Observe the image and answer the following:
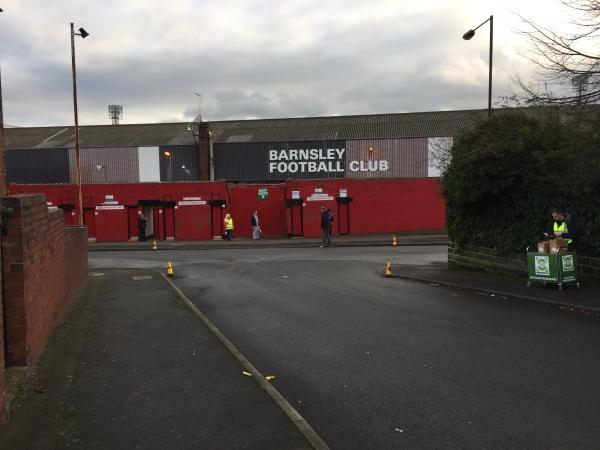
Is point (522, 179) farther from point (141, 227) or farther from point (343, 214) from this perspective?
point (141, 227)

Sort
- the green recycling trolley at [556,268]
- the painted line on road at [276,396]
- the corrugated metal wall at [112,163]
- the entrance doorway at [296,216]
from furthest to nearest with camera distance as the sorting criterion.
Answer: the corrugated metal wall at [112,163] → the entrance doorway at [296,216] → the green recycling trolley at [556,268] → the painted line on road at [276,396]

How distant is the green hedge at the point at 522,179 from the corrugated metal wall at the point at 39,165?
44405 millimetres

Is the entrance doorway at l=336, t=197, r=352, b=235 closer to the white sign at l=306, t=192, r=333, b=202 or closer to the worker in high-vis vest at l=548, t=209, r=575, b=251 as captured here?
the white sign at l=306, t=192, r=333, b=202

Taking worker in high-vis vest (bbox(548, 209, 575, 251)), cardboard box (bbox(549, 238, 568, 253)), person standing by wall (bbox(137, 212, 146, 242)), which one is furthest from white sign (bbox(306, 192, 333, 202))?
cardboard box (bbox(549, 238, 568, 253))

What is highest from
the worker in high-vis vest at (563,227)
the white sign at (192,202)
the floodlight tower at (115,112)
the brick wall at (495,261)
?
the floodlight tower at (115,112)

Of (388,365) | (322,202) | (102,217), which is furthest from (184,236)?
(388,365)

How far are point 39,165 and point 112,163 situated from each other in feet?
22.3

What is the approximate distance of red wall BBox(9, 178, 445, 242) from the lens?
32.2 m

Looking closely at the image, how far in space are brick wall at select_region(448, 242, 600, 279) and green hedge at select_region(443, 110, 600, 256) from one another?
0.66ft

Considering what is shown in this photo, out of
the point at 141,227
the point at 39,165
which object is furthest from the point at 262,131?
the point at 141,227

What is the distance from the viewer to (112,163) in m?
51.2

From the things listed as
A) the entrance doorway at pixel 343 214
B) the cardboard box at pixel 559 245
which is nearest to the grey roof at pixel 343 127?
the entrance doorway at pixel 343 214

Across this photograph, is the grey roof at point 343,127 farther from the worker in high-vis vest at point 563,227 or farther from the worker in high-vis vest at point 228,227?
→ the worker in high-vis vest at point 563,227

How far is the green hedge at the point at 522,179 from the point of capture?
11.2 metres
